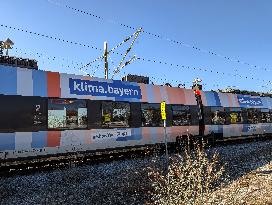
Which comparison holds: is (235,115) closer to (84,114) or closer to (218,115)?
(218,115)

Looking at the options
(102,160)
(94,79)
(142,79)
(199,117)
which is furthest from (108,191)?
(199,117)

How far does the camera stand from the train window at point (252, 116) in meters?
23.8

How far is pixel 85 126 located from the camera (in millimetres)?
13695

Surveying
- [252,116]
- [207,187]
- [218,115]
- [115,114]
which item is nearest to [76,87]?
[115,114]

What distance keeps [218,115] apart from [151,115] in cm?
597

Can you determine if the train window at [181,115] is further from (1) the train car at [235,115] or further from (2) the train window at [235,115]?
(2) the train window at [235,115]

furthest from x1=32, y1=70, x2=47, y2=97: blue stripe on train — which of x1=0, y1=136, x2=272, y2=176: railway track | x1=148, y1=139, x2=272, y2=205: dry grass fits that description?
x1=148, y1=139, x2=272, y2=205: dry grass

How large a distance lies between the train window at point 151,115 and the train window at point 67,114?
11.1 ft

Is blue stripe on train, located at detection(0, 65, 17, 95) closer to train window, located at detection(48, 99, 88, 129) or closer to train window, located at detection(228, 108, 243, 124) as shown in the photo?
train window, located at detection(48, 99, 88, 129)

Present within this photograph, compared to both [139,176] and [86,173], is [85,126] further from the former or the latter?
[139,176]

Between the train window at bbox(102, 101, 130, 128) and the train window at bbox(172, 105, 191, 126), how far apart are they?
323 cm

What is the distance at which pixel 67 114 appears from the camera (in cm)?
1312

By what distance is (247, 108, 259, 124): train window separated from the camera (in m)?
23.8

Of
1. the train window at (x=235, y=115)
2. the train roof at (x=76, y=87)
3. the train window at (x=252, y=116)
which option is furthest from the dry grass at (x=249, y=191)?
the train window at (x=252, y=116)
